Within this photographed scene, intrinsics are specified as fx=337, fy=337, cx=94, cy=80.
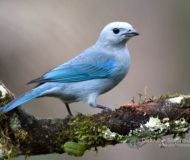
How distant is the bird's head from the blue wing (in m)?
0.39

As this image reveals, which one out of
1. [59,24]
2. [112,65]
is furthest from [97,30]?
[112,65]

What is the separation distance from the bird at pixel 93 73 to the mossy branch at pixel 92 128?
2.04 feet

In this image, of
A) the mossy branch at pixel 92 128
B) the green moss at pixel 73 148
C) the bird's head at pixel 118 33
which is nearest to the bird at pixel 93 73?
the bird's head at pixel 118 33

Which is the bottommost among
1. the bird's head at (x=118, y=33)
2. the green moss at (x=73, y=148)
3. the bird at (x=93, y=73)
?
the green moss at (x=73, y=148)

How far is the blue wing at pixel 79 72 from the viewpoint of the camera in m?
5.24

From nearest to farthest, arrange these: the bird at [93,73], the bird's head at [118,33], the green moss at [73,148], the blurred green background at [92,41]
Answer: the green moss at [73,148] → the bird at [93,73] → the bird's head at [118,33] → the blurred green background at [92,41]

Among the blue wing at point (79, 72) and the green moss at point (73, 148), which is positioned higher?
the blue wing at point (79, 72)

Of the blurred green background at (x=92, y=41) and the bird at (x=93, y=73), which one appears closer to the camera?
the bird at (x=93, y=73)

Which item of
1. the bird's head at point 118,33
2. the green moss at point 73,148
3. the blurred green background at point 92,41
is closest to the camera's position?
the green moss at point 73,148

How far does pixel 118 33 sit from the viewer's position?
5.64 m

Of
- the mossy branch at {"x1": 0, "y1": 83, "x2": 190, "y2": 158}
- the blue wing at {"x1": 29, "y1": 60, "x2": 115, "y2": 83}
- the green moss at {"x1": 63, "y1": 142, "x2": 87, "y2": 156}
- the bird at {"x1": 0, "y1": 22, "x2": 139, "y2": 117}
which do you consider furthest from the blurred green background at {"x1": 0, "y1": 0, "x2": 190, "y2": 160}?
the green moss at {"x1": 63, "y1": 142, "x2": 87, "y2": 156}

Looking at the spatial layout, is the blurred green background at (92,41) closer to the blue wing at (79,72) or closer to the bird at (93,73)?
the bird at (93,73)

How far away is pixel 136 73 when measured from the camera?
8.68 metres

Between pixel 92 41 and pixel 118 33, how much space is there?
3638mm
